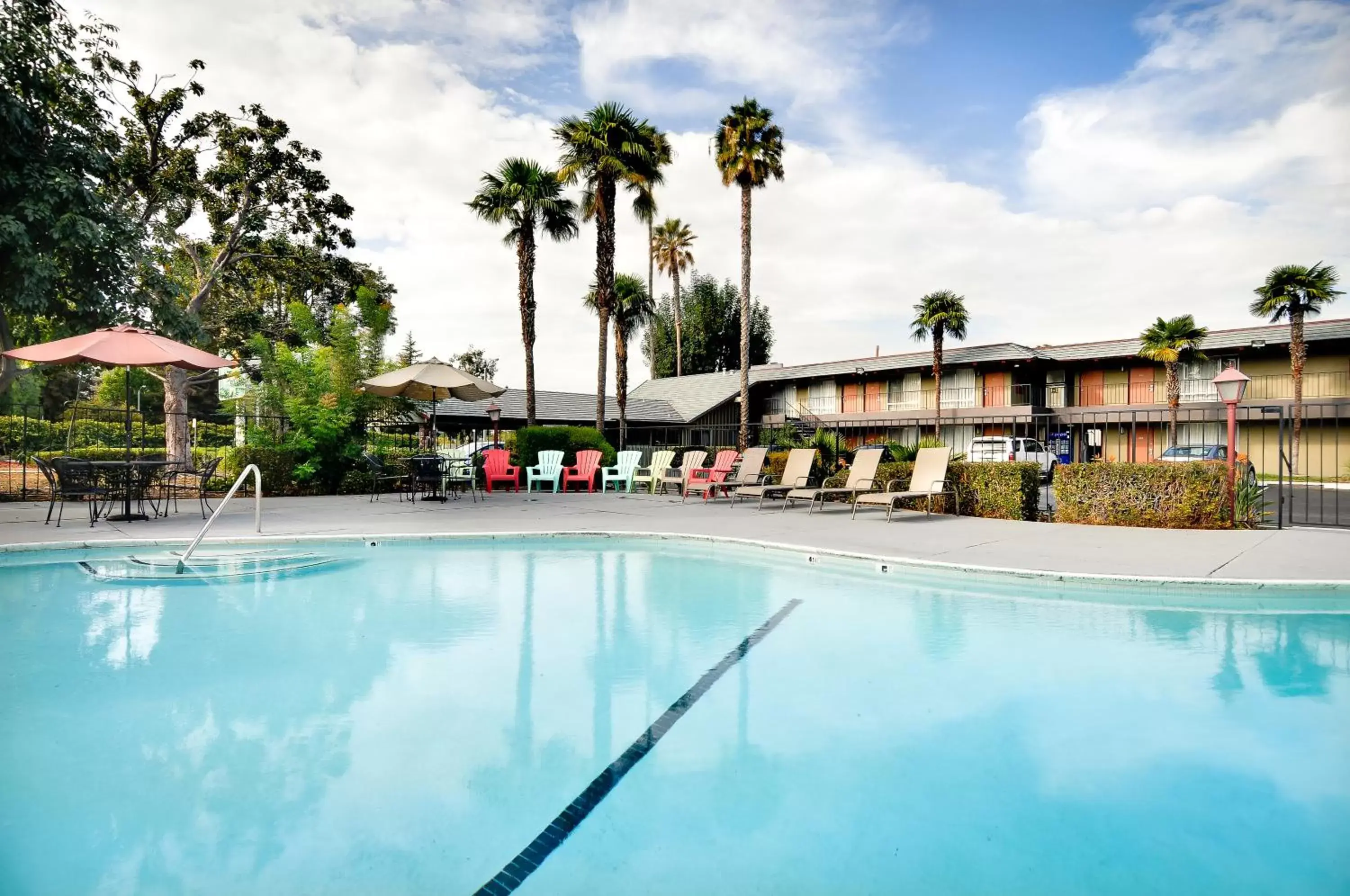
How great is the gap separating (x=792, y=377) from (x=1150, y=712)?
3279 cm

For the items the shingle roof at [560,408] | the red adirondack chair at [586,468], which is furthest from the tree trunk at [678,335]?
the red adirondack chair at [586,468]

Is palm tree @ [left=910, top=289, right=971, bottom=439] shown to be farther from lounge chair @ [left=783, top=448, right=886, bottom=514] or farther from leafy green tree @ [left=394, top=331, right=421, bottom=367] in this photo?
leafy green tree @ [left=394, top=331, right=421, bottom=367]

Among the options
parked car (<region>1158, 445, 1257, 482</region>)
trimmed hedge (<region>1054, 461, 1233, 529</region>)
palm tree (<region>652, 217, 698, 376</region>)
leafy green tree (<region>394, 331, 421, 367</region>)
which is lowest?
trimmed hedge (<region>1054, 461, 1233, 529</region>)

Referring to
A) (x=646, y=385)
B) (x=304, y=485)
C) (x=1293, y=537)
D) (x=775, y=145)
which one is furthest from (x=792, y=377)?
(x=1293, y=537)

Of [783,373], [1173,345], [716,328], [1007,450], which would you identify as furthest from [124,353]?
[716,328]

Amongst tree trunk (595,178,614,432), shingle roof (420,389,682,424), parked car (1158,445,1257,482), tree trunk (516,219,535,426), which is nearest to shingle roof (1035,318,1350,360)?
parked car (1158,445,1257,482)

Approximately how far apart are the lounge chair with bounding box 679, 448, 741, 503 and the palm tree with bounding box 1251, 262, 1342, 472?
67.8ft

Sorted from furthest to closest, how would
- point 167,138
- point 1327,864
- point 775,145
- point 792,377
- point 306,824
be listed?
point 792,377, point 775,145, point 167,138, point 306,824, point 1327,864

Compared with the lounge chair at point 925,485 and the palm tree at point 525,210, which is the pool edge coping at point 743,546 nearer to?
the lounge chair at point 925,485

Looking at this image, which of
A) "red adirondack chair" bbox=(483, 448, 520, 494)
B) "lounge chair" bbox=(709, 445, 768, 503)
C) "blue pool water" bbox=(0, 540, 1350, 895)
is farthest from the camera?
"red adirondack chair" bbox=(483, 448, 520, 494)

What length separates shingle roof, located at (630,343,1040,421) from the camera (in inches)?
1179

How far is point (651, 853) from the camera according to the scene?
2379 mm

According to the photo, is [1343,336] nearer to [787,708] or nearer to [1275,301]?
[1275,301]

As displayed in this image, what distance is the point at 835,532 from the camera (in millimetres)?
9383
